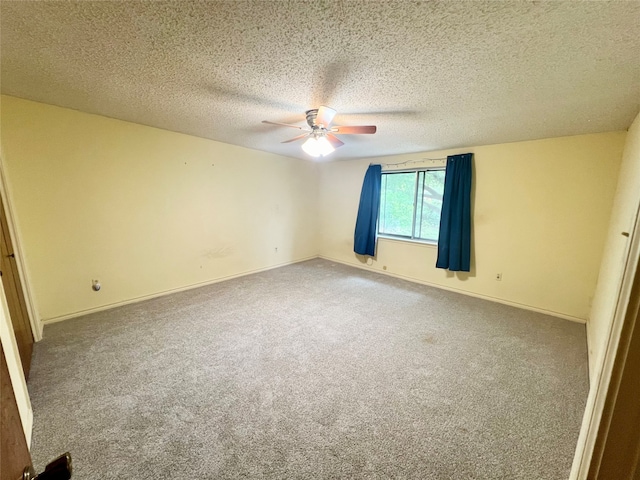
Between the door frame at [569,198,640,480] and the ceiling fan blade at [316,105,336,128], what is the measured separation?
1.90m

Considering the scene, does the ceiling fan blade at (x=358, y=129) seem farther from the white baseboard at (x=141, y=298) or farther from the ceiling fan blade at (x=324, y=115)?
the white baseboard at (x=141, y=298)

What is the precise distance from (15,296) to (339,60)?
3.17 meters

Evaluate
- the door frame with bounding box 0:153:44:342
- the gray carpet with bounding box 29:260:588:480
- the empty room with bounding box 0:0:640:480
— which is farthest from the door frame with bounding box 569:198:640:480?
the door frame with bounding box 0:153:44:342

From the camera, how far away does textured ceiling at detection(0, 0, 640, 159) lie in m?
1.18

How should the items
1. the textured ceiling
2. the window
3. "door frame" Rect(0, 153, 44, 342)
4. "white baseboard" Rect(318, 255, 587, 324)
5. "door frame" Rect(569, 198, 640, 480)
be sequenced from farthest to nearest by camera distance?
the window → "white baseboard" Rect(318, 255, 587, 324) → "door frame" Rect(0, 153, 44, 342) → the textured ceiling → "door frame" Rect(569, 198, 640, 480)

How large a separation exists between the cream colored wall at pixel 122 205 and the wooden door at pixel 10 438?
285 centimetres

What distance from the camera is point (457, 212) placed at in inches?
144

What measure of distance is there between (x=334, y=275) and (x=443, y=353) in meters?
2.42

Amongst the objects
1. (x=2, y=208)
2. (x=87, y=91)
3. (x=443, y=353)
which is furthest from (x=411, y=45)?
(x=2, y=208)

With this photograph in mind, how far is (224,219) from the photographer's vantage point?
160 inches

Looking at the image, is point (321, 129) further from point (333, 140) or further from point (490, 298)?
point (490, 298)

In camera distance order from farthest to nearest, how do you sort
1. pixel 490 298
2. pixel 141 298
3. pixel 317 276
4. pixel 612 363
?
1. pixel 317 276
2. pixel 490 298
3. pixel 141 298
4. pixel 612 363

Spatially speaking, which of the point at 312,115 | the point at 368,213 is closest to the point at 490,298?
the point at 368,213

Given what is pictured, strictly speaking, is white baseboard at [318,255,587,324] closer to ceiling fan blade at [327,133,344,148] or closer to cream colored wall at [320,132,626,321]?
cream colored wall at [320,132,626,321]
